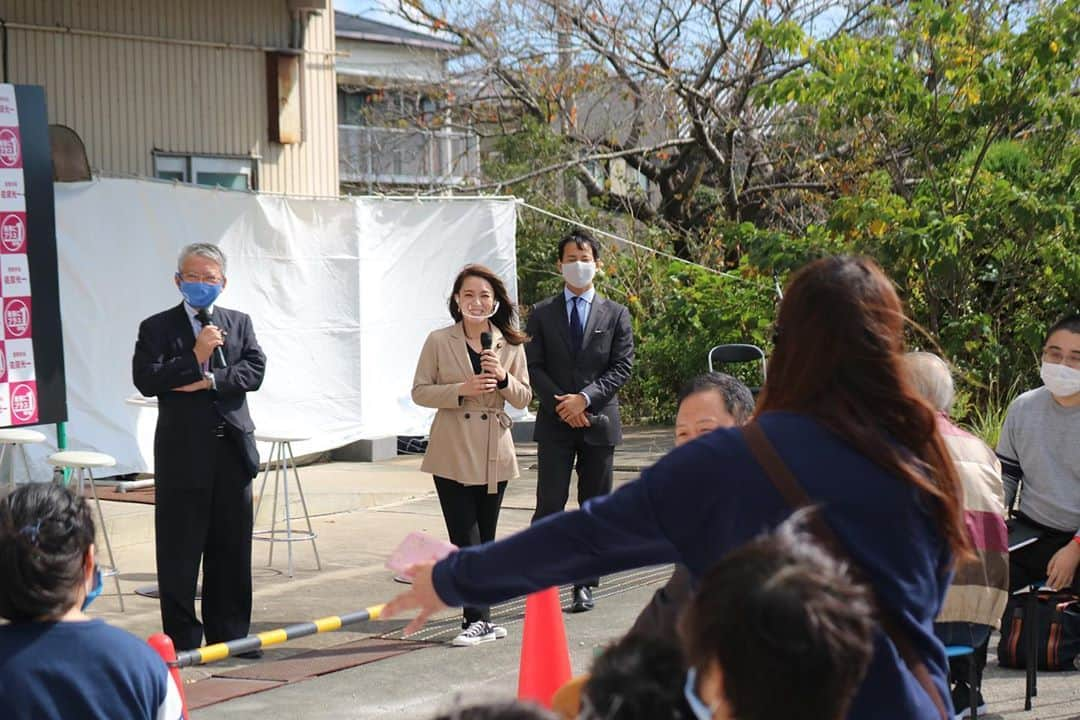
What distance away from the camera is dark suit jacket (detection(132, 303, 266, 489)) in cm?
665

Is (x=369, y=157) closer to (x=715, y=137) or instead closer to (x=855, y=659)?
(x=715, y=137)

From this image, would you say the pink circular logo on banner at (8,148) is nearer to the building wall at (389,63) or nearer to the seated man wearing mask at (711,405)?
the seated man wearing mask at (711,405)

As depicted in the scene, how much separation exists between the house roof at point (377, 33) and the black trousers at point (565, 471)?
18774mm

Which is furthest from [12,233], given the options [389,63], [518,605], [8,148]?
[389,63]

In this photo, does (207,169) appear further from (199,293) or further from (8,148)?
(199,293)

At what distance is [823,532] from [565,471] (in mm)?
5636

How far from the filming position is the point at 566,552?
266 cm

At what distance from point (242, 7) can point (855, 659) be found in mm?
11461

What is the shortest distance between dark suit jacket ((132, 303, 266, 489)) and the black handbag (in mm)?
3697

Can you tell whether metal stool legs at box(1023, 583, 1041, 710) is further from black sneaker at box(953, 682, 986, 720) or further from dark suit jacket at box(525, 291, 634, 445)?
dark suit jacket at box(525, 291, 634, 445)

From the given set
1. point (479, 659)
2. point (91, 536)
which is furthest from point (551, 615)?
point (91, 536)

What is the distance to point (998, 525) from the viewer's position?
4867 millimetres

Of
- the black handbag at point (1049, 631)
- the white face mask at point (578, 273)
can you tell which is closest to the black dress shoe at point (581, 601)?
the white face mask at point (578, 273)

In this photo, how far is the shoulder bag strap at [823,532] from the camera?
2.47 metres
